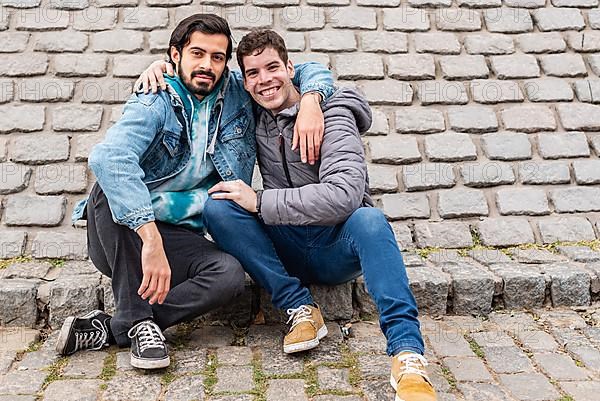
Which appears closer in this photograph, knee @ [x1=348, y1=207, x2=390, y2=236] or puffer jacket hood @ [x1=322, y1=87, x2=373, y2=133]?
knee @ [x1=348, y1=207, x2=390, y2=236]

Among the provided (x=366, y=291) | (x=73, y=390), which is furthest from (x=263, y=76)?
(x=73, y=390)

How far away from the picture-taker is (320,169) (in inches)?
121

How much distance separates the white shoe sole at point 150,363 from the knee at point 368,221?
0.94 meters

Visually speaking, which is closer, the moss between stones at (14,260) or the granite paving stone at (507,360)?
the granite paving stone at (507,360)

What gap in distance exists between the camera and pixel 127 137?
2.93 m

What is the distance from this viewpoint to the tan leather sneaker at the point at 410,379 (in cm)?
259

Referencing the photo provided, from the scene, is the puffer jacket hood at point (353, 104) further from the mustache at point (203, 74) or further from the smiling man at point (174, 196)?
the mustache at point (203, 74)

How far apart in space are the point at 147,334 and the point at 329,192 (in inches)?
37.6

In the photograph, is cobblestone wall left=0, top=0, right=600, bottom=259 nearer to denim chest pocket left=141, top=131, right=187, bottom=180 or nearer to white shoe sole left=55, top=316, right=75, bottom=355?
white shoe sole left=55, top=316, right=75, bottom=355

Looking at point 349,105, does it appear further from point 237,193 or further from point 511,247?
point 511,247

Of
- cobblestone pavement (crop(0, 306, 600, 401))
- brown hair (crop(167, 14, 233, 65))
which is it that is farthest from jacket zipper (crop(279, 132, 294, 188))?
cobblestone pavement (crop(0, 306, 600, 401))

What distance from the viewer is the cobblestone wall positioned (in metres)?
4.28

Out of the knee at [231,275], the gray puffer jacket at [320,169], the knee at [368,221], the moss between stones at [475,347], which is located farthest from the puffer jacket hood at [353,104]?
the moss between stones at [475,347]

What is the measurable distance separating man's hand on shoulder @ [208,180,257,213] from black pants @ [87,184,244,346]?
24 centimetres
